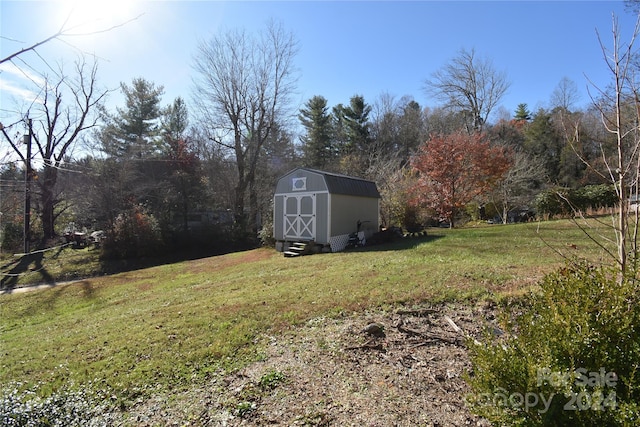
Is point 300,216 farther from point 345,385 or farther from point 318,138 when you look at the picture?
point 318,138

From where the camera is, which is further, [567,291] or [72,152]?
[72,152]

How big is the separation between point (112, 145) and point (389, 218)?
17.4 metres

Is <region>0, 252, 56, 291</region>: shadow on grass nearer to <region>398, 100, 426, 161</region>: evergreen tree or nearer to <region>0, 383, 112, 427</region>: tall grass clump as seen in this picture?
<region>0, 383, 112, 427</region>: tall grass clump

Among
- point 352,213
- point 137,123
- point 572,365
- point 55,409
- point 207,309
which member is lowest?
point 55,409

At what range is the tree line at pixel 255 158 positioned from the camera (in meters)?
14.6

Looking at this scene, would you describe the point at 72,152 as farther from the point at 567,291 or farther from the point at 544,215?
the point at 544,215

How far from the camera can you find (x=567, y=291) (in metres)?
1.76

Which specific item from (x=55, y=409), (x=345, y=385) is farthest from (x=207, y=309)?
(x=345, y=385)

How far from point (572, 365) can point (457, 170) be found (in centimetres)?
1366

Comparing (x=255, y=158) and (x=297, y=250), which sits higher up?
(x=255, y=158)

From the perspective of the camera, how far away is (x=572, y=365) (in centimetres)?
147

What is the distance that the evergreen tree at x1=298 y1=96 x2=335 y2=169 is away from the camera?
25391 millimetres

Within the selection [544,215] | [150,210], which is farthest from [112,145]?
[544,215]

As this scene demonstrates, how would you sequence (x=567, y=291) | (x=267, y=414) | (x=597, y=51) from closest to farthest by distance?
(x=567, y=291) → (x=267, y=414) → (x=597, y=51)
